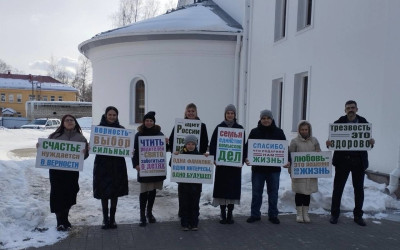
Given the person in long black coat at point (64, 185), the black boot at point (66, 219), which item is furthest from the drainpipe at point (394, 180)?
the black boot at point (66, 219)

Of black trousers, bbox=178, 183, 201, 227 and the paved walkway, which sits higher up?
black trousers, bbox=178, 183, 201, 227

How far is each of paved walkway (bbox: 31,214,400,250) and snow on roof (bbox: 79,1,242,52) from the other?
988 centimetres

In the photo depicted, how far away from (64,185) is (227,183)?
104 inches

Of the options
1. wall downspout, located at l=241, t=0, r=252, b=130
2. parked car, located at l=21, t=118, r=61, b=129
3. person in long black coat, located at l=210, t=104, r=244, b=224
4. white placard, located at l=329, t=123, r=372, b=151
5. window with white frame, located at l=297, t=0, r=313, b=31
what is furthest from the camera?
parked car, located at l=21, t=118, r=61, b=129

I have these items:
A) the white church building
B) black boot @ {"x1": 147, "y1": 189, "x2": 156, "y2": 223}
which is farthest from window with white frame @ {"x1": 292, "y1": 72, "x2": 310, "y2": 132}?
black boot @ {"x1": 147, "y1": 189, "x2": 156, "y2": 223}

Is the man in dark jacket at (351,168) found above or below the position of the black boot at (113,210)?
above

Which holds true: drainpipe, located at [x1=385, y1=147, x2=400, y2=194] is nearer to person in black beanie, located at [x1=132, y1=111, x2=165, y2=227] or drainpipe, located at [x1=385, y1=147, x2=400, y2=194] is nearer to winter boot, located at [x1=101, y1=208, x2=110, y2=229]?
person in black beanie, located at [x1=132, y1=111, x2=165, y2=227]

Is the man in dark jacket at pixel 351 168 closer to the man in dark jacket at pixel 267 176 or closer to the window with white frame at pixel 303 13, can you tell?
the man in dark jacket at pixel 267 176

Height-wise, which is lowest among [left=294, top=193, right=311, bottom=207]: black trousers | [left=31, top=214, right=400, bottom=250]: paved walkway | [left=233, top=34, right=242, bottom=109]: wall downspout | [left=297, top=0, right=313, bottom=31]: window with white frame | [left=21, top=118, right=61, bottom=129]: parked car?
[left=21, top=118, right=61, bottom=129]: parked car

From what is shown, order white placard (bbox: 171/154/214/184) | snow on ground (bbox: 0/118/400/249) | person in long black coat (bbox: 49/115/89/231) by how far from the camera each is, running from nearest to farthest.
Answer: snow on ground (bbox: 0/118/400/249) → person in long black coat (bbox: 49/115/89/231) → white placard (bbox: 171/154/214/184)

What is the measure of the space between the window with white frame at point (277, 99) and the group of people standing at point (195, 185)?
23.0ft

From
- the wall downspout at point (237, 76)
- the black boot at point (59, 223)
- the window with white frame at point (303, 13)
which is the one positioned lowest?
the black boot at point (59, 223)

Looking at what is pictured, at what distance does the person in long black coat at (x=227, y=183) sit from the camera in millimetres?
6363

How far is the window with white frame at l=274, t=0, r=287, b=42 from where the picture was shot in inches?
529
